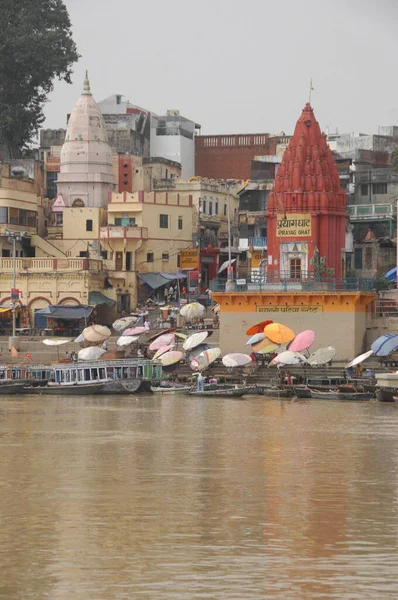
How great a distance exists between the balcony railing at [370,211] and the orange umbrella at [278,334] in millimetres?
19301

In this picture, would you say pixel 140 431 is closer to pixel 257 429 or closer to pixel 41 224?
pixel 257 429

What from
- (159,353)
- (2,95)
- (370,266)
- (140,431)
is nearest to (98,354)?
(159,353)

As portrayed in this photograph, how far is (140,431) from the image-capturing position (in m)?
33.8

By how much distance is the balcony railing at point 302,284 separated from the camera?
50.1m

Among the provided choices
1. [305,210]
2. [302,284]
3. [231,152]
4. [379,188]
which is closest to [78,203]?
[231,152]

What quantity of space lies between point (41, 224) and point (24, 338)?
1297cm

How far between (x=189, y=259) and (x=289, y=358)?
1939cm

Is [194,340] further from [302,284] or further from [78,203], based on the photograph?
[78,203]

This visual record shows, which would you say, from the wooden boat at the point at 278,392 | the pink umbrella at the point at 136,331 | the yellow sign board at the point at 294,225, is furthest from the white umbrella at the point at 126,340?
the wooden boat at the point at 278,392

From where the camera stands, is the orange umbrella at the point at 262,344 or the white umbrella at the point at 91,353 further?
the white umbrella at the point at 91,353

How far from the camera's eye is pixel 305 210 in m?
52.9

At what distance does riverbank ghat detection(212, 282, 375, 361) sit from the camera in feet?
163

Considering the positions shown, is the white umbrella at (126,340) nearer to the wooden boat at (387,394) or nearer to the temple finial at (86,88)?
the wooden boat at (387,394)

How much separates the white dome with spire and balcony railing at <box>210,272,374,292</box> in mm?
15396
